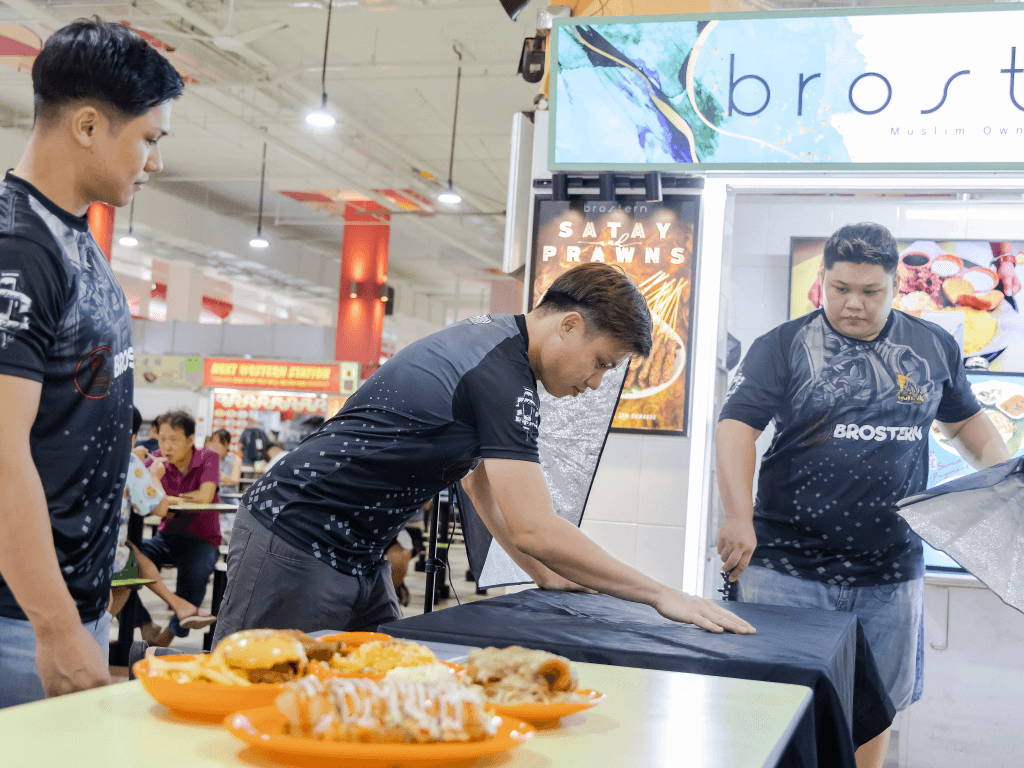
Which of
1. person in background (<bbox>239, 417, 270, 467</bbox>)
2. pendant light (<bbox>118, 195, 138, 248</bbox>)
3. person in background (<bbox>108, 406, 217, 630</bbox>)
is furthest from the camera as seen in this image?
pendant light (<bbox>118, 195, 138, 248</bbox>)

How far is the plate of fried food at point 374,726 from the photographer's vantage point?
0.76 meters

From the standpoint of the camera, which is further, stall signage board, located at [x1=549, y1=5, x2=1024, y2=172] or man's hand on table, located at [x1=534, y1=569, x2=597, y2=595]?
stall signage board, located at [x1=549, y1=5, x2=1024, y2=172]

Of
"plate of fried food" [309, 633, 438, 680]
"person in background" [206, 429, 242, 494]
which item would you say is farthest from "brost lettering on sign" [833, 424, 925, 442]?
"person in background" [206, 429, 242, 494]

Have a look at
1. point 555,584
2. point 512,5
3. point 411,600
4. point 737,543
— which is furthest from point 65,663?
point 411,600

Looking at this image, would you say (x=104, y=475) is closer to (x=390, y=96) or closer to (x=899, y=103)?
(x=899, y=103)

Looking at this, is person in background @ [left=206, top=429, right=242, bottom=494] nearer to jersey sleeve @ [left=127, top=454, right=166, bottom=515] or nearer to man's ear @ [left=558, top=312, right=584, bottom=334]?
jersey sleeve @ [left=127, top=454, right=166, bottom=515]

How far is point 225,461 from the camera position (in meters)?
10.0

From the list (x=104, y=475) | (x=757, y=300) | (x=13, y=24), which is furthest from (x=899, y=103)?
(x=13, y=24)

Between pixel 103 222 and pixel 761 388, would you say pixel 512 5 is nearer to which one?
pixel 761 388

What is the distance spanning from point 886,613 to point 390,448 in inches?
68.5

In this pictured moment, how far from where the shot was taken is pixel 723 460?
10.2ft

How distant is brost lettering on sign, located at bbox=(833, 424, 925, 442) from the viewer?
2.88m

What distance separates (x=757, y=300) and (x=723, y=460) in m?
0.99

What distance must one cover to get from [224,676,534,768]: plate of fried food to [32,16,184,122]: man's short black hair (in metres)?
0.86
